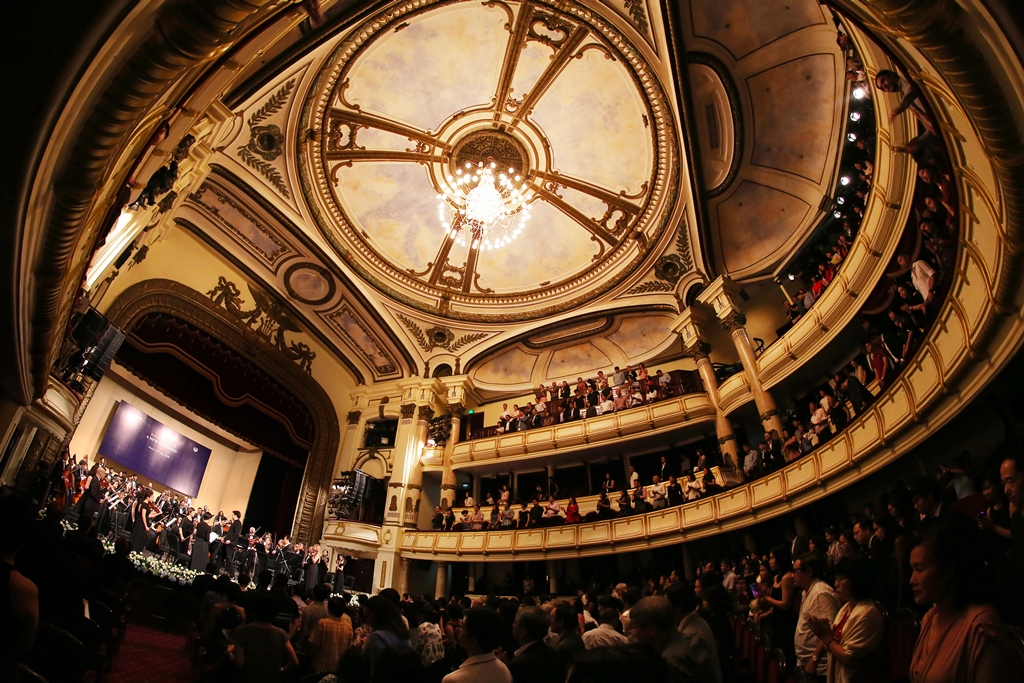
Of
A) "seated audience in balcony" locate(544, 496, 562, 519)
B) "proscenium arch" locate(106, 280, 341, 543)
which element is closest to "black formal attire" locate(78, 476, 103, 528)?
"proscenium arch" locate(106, 280, 341, 543)

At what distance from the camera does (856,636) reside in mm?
2482

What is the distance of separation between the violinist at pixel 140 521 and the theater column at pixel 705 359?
1132 cm

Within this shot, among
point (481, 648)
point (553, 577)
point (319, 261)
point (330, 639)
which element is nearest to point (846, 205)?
point (553, 577)

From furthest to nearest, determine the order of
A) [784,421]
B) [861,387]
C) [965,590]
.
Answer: [784,421], [861,387], [965,590]

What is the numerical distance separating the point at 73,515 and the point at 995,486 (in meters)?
12.1

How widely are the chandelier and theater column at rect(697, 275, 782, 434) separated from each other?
5.08 meters

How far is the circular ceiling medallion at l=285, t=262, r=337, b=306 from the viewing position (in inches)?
578

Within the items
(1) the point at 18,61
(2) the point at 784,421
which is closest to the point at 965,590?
(1) the point at 18,61

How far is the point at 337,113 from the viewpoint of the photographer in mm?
13086

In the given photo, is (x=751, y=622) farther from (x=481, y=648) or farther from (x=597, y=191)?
(x=597, y=191)

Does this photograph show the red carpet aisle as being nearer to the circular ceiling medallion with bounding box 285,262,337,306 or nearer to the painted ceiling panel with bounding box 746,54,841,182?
the circular ceiling medallion with bounding box 285,262,337,306

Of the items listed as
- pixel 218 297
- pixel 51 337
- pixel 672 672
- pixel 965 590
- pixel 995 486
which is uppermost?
pixel 218 297

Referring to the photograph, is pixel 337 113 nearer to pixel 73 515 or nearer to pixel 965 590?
pixel 73 515

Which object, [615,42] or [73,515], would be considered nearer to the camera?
[73,515]
